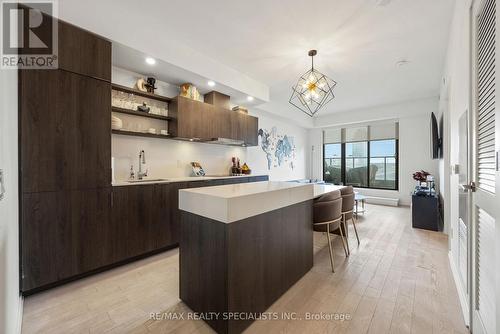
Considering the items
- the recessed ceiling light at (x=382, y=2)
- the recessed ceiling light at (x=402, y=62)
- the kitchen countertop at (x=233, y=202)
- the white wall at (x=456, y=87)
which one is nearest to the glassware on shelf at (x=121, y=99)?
the kitchen countertop at (x=233, y=202)

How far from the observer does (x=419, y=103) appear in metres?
5.62

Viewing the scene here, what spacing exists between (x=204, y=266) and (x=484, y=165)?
1946 mm

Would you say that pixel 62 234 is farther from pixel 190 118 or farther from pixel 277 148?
pixel 277 148

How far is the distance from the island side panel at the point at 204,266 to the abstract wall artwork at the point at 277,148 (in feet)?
13.8

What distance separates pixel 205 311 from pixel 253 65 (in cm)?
357

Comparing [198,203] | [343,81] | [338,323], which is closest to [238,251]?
[198,203]

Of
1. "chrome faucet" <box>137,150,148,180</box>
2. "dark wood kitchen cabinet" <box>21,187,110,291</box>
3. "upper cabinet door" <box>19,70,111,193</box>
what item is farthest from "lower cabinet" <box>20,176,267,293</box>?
"chrome faucet" <box>137,150,148,180</box>

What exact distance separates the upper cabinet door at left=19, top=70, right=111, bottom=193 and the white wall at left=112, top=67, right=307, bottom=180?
0.73 metres

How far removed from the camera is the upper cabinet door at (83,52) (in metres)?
2.02

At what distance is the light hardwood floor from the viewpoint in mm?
1534

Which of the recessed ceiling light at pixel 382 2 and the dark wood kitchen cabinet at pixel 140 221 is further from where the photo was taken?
the dark wood kitchen cabinet at pixel 140 221

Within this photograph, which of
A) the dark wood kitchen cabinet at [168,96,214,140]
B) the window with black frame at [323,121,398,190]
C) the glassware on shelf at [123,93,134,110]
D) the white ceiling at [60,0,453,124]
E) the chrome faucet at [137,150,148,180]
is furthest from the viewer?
the window with black frame at [323,121,398,190]

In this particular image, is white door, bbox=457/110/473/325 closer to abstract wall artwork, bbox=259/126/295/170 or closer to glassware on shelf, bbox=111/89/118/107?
glassware on shelf, bbox=111/89/118/107

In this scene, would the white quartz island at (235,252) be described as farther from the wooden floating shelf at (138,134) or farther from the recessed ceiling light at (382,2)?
the recessed ceiling light at (382,2)
